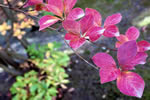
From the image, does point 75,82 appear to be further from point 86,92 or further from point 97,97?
point 97,97

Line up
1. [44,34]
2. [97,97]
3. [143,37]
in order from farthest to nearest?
[44,34] → [143,37] → [97,97]

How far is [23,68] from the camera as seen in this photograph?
220 centimetres

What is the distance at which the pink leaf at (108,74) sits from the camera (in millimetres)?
350

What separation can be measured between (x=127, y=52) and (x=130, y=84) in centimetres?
8

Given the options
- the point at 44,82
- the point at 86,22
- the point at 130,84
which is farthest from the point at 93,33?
the point at 44,82

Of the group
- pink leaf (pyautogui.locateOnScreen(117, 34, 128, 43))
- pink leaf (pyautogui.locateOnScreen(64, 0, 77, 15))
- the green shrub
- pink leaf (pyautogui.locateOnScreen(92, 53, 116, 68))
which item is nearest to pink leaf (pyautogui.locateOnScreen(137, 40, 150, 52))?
pink leaf (pyautogui.locateOnScreen(117, 34, 128, 43))

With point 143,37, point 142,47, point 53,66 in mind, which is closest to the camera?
point 142,47

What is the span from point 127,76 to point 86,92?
1731mm

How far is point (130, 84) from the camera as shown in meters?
0.35

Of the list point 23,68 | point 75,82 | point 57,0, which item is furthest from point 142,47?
point 23,68

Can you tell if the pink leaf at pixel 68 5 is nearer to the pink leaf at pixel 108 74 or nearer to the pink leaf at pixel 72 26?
the pink leaf at pixel 72 26

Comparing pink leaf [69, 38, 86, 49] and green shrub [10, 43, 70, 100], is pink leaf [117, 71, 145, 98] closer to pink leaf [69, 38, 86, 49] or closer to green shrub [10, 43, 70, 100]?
pink leaf [69, 38, 86, 49]

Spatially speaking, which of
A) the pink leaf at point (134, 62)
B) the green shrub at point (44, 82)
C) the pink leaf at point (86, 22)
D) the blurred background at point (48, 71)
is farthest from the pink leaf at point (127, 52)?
the green shrub at point (44, 82)

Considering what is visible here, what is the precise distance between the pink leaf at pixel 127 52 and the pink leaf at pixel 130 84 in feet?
0.11
